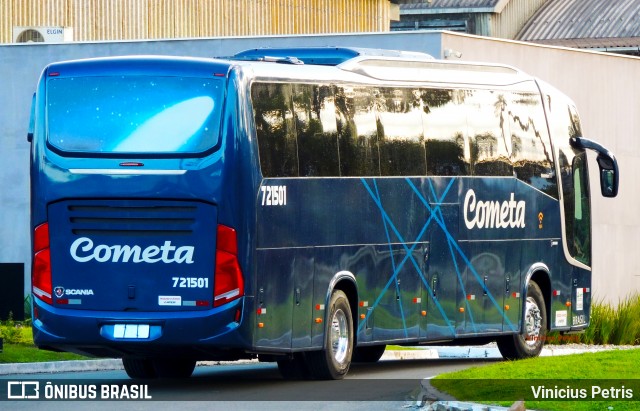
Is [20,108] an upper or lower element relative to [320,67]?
lower

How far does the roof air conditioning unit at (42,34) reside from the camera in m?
34.1

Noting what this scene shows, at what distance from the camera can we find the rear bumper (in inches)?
677

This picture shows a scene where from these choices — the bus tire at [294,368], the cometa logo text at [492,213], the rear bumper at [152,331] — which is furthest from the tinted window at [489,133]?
the rear bumper at [152,331]

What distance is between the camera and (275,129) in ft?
59.3

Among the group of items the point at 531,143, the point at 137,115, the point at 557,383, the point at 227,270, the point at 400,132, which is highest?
the point at 137,115

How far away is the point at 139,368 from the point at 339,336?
251cm

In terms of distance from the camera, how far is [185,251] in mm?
17203

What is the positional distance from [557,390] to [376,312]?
4582 millimetres

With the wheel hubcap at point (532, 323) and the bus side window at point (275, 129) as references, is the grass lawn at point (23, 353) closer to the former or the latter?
the bus side window at point (275, 129)

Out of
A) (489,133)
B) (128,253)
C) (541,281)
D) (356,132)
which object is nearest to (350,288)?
(356,132)

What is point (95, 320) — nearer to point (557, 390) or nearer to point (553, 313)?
point (557, 390)

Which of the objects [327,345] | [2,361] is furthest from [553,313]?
[2,361]

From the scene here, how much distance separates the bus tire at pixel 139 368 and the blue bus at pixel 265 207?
2cm

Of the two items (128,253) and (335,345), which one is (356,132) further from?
(128,253)
